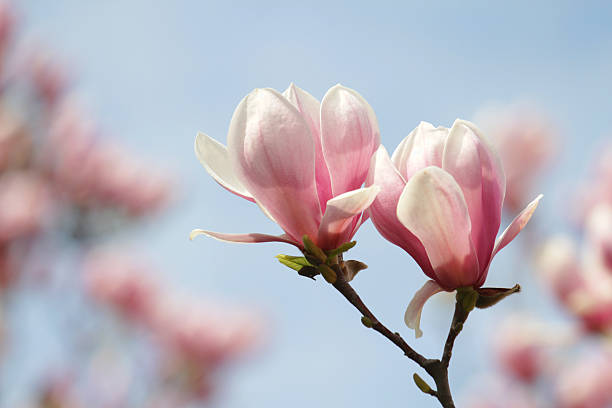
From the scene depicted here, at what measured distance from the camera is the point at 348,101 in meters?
0.50

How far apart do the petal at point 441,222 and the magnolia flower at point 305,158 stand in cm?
3

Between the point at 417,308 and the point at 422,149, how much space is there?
12 centimetres

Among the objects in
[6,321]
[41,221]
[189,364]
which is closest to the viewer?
[6,321]

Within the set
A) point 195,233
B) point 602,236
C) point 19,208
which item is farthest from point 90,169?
point 195,233

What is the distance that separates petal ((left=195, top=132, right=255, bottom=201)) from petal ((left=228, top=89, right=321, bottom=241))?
4 centimetres

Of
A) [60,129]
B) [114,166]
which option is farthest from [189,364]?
[60,129]

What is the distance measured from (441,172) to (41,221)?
2932mm

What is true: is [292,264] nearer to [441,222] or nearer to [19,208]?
[441,222]

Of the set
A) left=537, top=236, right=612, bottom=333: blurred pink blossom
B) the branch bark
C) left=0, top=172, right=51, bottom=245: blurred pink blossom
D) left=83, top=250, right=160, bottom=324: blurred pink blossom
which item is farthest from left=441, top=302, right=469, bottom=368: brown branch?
left=83, top=250, right=160, bottom=324: blurred pink blossom

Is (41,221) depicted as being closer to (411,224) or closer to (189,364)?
(189,364)

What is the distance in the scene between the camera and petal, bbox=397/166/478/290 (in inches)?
17.9

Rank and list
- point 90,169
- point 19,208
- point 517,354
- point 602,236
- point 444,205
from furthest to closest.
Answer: point 90,169, point 19,208, point 517,354, point 602,236, point 444,205

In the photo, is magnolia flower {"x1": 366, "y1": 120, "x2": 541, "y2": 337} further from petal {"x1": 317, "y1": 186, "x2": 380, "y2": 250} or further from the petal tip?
the petal tip

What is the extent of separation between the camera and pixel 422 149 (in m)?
0.50
